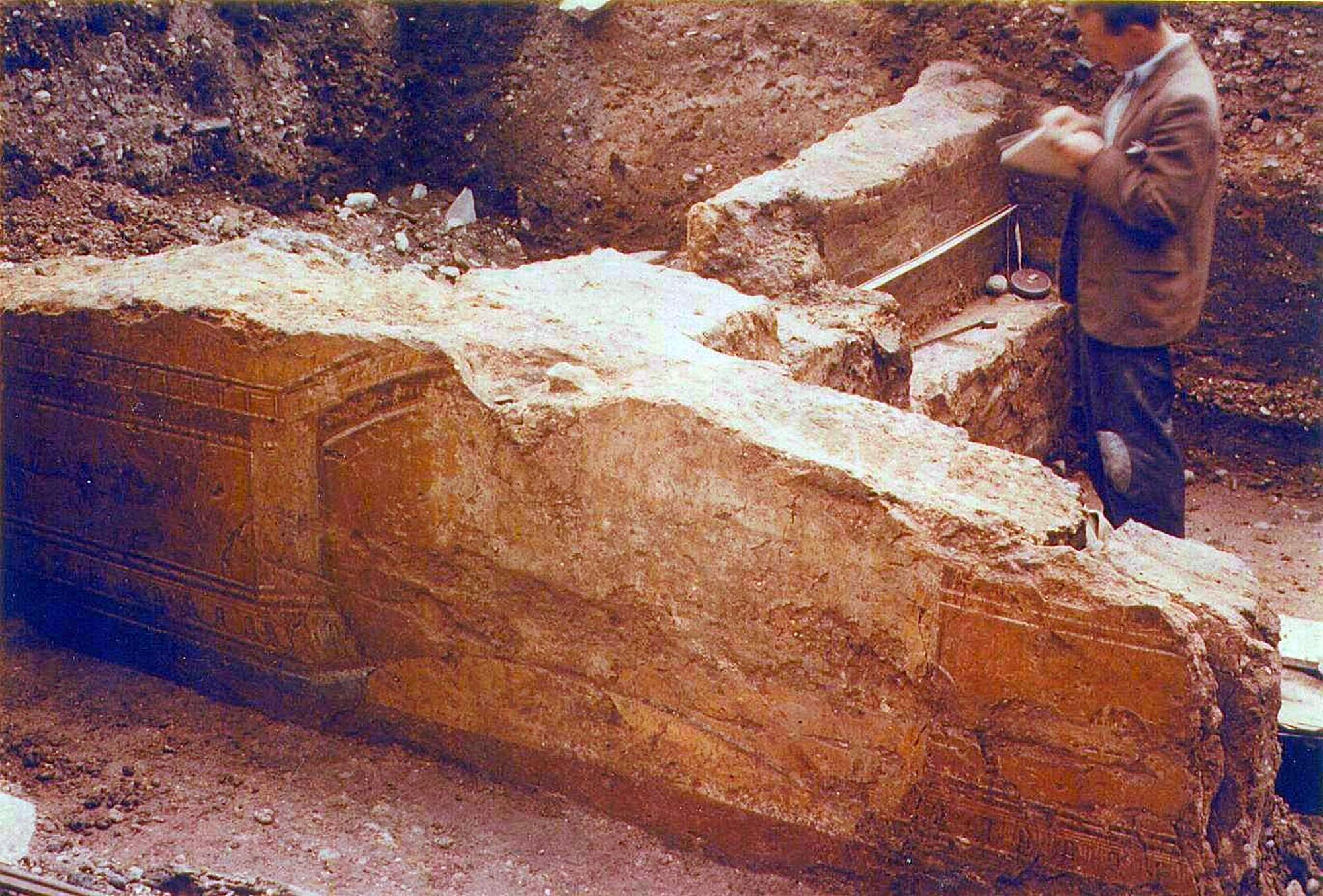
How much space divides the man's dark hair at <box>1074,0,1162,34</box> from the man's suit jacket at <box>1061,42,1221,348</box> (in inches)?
4.3

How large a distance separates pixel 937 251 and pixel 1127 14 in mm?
1303

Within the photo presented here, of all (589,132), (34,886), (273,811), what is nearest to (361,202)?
(589,132)

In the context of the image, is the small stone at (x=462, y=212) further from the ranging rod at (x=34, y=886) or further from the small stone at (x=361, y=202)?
the ranging rod at (x=34, y=886)

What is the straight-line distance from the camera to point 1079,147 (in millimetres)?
4035

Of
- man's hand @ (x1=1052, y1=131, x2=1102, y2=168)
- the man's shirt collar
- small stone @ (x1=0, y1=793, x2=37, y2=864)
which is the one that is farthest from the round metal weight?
small stone @ (x1=0, y1=793, x2=37, y2=864)

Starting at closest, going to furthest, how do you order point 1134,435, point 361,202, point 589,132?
1. point 1134,435
2. point 361,202
3. point 589,132

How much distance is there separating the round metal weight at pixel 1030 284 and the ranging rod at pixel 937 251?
0.23 meters

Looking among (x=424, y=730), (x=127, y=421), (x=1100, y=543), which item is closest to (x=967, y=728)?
(x=1100, y=543)

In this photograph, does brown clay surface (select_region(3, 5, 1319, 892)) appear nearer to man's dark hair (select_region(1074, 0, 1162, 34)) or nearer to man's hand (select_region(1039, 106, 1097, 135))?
man's hand (select_region(1039, 106, 1097, 135))

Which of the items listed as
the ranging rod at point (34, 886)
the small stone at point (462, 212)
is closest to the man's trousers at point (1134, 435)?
the ranging rod at point (34, 886)

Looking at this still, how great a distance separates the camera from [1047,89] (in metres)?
5.44

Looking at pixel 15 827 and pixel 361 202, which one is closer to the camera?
pixel 15 827

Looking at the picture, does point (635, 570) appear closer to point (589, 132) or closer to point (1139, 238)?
point (1139, 238)

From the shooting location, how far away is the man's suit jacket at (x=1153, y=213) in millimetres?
3779
